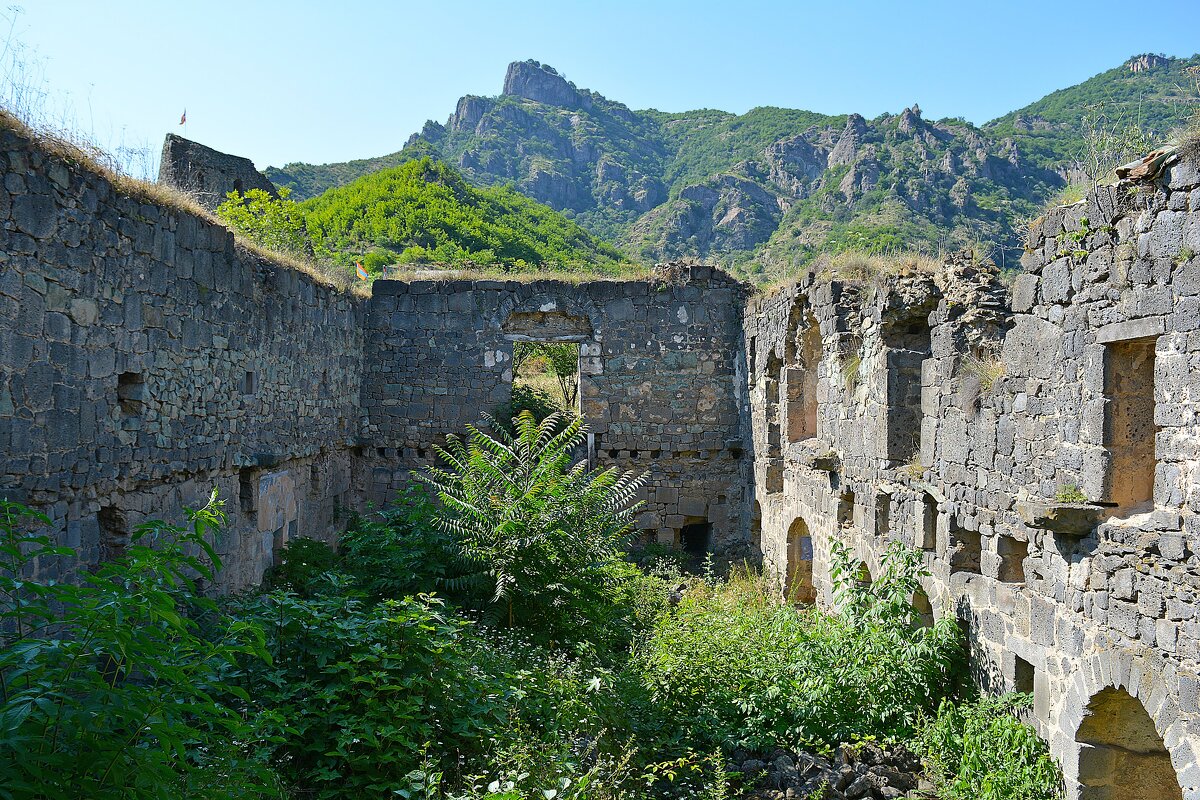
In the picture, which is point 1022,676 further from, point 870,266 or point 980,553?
point 870,266

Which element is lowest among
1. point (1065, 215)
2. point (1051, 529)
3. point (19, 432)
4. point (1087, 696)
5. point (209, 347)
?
point (1087, 696)

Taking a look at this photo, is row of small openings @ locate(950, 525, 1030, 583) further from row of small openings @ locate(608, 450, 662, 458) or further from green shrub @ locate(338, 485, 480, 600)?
row of small openings @ locate(608, 450, 662, 458)

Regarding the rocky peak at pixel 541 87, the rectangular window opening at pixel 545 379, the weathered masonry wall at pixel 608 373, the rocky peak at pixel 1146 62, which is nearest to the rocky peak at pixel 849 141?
the rocky peak at pixel 1146 62

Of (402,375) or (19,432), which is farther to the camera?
(402,375)

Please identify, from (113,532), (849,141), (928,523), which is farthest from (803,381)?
(849,141)

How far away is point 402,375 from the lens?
1389 centimetres

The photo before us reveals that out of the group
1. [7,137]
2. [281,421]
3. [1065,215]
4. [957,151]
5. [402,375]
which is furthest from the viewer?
[957,151]

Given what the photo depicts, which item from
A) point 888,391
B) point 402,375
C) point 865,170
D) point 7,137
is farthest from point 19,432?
point 865,170

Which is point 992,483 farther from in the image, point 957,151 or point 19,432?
point 957,151

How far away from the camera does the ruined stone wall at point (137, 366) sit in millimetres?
5301

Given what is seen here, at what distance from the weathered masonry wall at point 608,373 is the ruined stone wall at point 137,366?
301 cm

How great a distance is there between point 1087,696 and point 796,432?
6.63m

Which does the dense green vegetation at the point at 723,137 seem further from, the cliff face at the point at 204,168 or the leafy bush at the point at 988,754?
the leafy bush at the point at 988,754

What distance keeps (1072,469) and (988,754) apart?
2.03 meters
